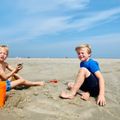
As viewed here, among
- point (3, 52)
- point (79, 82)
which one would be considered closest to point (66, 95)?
point (79, 82)

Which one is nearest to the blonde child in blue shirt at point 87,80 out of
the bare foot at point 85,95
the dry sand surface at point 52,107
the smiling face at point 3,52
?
the bare foot at point 85,95

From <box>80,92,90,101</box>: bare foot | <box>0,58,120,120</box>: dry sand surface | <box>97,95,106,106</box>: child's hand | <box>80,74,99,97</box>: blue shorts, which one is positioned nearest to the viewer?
<box>0,58,120,120</box>: dry sand surface

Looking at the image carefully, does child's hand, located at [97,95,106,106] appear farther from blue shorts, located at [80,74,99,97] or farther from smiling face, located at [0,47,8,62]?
smiling face, located at [0,47,8,62]

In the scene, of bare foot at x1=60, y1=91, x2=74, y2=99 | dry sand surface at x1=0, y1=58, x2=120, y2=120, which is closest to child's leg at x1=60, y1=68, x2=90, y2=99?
bare foot at x1=60, y1=91, x2=74, y2=99

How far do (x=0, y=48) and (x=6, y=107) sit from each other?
1.47 m

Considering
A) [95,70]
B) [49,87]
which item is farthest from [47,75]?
[95,70]

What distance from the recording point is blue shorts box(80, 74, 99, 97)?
5871mm

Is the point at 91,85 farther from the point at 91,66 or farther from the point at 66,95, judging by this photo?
the point at 66,95

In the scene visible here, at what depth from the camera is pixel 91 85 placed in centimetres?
591

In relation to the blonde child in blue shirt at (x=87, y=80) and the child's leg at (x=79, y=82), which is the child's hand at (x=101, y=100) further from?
the child's leg at (x=79, y=82)

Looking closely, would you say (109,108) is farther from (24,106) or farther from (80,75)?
(24,106)

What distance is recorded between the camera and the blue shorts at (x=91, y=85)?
19.3 feet

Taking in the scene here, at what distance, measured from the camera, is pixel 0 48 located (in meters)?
6.37

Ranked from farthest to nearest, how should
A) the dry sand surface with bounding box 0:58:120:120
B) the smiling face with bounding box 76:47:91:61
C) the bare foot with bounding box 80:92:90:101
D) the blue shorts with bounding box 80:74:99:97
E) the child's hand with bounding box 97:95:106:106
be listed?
the smiling face with bounding box 76:47:91:61
the blue shorts with bounding box 80:74:99:97
the bare foot with bounding box 80:92:90:101
the child's hand with bounding box 97:95:106:106
the dry sand surface with bounding box 0:58:120:120
